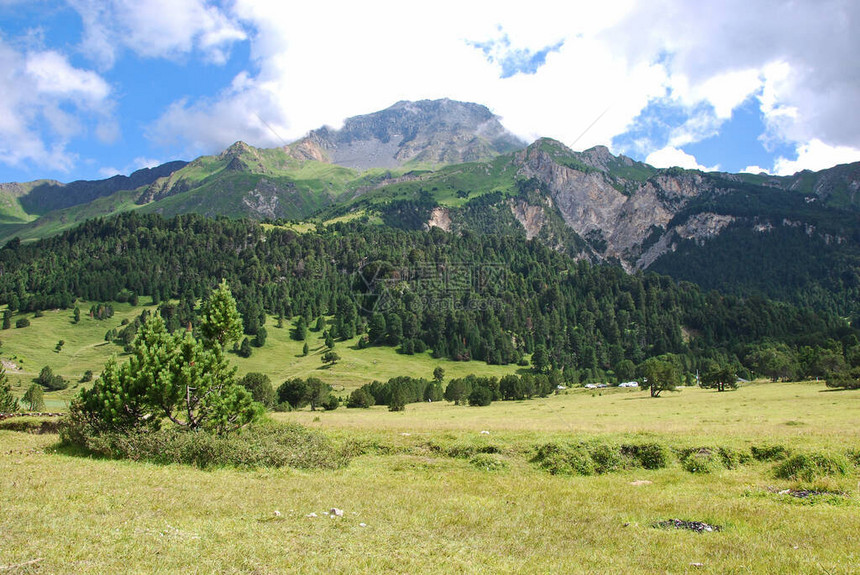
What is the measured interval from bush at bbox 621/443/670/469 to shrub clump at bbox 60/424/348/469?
58.3 ft

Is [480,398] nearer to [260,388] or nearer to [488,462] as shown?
[260,388]

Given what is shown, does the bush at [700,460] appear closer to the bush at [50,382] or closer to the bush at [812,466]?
the bush at [812,466]

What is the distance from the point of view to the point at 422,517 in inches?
709

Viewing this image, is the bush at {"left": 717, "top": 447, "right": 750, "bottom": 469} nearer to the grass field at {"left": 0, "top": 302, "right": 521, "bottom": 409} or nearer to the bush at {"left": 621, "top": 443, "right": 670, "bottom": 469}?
the bush at {"left": 621, "top": 443, "right": 670, "bottom": 469}

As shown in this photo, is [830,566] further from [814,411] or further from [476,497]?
[814,411]

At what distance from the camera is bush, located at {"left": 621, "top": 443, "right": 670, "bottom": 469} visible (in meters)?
28.3

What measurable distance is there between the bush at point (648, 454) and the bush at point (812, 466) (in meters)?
5.45

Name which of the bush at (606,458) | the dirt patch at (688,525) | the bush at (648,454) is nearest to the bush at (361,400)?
the bush at (606,458)

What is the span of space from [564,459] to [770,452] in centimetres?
1216

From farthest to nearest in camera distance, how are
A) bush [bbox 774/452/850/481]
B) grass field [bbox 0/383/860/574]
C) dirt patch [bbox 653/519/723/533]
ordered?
bush [bbox 774/452/850/481] < dirt patch [bbox 653/519/723/533] < grass field [bbox 0/383/860/574]

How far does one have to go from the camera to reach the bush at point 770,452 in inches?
1095

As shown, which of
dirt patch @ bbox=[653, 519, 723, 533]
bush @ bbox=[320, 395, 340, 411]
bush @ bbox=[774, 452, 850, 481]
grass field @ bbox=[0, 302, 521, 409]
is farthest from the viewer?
grass field @ bbox=[0, 302, 521, 409]

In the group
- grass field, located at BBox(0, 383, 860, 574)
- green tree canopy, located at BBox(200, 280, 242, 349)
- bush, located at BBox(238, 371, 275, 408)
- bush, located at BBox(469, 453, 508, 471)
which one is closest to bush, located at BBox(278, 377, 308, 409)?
bush, located at BBox(238, 371, 275, 408)

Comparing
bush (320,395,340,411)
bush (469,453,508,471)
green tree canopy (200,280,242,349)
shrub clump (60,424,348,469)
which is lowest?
bush (320,395,340,411)
